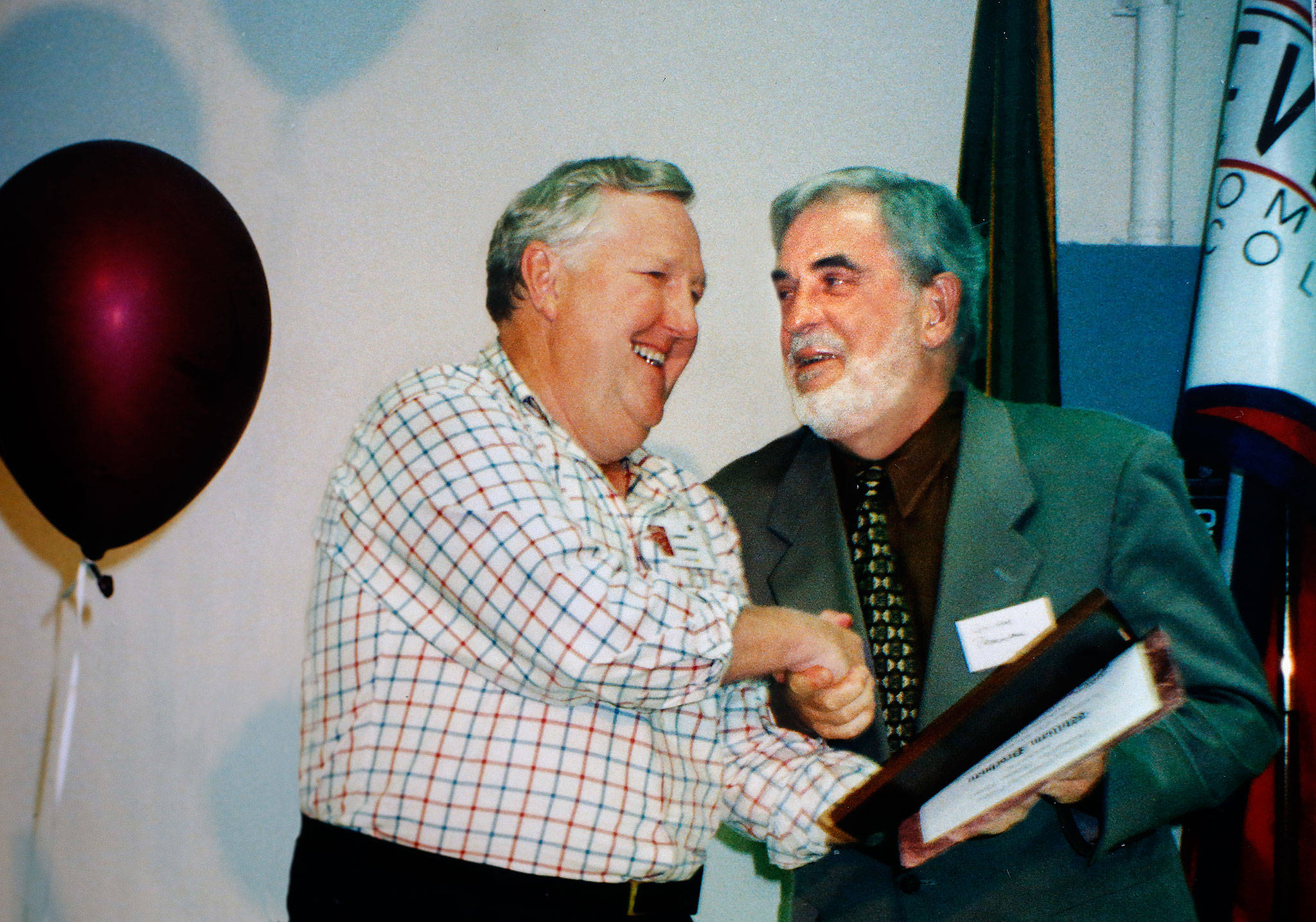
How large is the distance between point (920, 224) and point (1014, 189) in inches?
9.5

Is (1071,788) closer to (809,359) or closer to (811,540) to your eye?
(811,540)

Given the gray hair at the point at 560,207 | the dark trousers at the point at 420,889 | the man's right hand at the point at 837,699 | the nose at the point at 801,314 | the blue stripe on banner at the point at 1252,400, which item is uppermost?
the gray hair at the point at 560,207

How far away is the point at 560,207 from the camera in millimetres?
1593

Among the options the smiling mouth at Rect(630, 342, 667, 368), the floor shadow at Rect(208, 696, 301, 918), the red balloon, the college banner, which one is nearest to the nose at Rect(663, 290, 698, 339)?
the smiling mouth at Rect(630, 342, 667, 368)

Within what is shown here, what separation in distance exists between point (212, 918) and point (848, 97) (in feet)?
6.97

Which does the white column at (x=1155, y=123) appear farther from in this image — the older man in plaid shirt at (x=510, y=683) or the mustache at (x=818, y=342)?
the older man in plaid shirt at (x=510, y=683)

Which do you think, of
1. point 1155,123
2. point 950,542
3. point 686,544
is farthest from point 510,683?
point 1155,123

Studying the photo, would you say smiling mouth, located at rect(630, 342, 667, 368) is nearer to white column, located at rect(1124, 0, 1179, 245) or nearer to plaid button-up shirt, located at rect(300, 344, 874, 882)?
plaid button-up shirt, located at rect(300, 344, 874, 882)

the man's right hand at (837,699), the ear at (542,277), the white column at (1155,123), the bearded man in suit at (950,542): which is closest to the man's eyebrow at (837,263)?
the bearded man in suit at (950,542)

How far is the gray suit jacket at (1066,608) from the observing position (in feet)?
4.95

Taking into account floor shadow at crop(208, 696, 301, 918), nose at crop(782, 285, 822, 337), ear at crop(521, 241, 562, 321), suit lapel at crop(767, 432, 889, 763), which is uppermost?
ear at crop(521, 241, 562, 321)

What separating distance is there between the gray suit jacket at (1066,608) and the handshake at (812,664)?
0.17m

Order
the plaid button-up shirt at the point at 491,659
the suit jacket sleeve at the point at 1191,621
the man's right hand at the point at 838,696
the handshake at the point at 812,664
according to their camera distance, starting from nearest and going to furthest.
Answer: the plaid button-up shirt at the point at 491,659 → the handshake at the point at 812,664 → the man's right hand at the point at 838,696 → the suit jacket sleeve at the point at 1191,621

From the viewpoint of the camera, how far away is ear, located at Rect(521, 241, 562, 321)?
5.16ft
